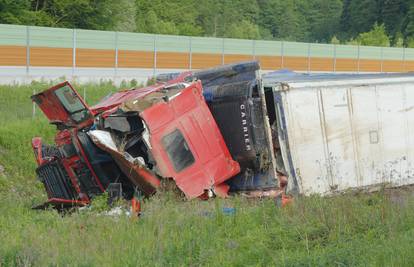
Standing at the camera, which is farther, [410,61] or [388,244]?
[410,61]

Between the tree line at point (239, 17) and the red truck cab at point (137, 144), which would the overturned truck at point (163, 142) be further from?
the tree line at point (239, 17)

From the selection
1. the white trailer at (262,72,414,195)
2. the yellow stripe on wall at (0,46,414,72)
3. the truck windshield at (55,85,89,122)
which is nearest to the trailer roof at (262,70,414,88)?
the white trailer at (262,72,414,195)

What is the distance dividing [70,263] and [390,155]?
7.56m

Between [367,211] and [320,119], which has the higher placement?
[320,119]

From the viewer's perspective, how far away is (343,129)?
12.2 m

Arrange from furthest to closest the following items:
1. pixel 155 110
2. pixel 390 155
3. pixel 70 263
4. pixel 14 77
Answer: pixel 14 77 → pixel 390 155 → pixel 155 110 → pixel 70 263

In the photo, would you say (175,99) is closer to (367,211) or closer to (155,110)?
(155,110)

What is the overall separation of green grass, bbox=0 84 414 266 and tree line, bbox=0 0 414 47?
3602cm

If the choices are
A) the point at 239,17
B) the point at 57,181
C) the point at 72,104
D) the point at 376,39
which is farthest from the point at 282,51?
the point at 239,17

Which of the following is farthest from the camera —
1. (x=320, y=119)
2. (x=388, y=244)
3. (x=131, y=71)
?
(x=131, y=71)

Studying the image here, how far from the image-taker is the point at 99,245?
306 inches

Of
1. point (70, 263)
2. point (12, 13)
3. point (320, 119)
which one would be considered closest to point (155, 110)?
point (320, 119)

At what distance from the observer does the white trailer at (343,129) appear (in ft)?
38.1

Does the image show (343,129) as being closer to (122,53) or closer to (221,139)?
(221,139)
